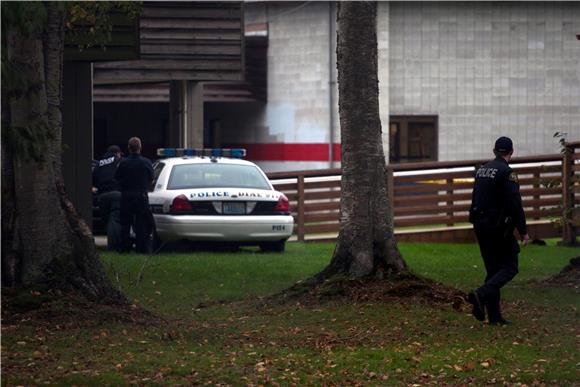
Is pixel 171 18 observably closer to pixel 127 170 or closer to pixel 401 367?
pixel 127 170

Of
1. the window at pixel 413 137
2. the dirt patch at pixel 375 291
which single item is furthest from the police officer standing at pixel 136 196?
the window at pixel 413 137

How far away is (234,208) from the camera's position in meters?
17.2

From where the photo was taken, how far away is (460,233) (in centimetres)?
2128

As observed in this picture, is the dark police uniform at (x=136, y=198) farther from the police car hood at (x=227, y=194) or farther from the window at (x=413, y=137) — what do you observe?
the window at (x=413, y=137)

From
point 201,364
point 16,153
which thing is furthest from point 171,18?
point 16,153

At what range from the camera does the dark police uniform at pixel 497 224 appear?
10793mm

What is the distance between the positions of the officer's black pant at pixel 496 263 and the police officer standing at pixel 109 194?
7470 millimetres

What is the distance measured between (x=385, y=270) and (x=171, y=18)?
1152 cm

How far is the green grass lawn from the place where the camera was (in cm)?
874

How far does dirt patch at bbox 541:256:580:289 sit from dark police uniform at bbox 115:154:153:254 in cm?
579

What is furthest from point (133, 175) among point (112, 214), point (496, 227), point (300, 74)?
point (300, 74)

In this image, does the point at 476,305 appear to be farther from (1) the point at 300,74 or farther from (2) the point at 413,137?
(1) the point at 300,74

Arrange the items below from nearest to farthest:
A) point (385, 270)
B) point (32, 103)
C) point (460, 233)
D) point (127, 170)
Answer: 1. point (32, 103)
2. point (385, 270)
3. point (127, 170)
4. point (460, 233)

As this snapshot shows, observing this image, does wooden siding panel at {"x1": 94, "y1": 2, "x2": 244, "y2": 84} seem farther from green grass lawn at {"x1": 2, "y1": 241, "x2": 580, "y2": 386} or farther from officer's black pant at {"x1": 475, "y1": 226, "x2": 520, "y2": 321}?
officer's black pant at {"x1": 475, "y1": 226, "x2": 520, "y2": 321}
